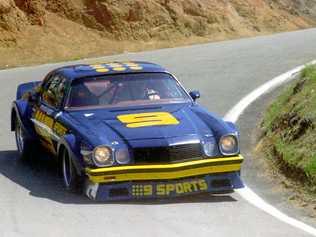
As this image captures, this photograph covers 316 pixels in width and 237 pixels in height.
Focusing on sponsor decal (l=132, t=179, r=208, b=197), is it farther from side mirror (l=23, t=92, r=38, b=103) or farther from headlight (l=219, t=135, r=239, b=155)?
side mirror (l=23, t=92, r=38, b=103)

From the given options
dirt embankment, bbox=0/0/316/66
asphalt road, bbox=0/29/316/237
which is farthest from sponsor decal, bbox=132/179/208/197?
dirt embankment, bbox=0/0/316/66

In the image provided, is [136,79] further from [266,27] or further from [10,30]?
[266,27]

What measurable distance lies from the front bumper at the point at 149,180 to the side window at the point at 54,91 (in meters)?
1.87

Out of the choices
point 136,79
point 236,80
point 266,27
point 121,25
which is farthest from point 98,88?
point 266,27

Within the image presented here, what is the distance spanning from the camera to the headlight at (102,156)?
9.05 m

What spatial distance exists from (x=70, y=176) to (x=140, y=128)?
0.94 meters

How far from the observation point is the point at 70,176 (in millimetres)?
9516

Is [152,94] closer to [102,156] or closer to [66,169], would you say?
[66,169]

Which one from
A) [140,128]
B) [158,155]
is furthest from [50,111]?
[158,155]

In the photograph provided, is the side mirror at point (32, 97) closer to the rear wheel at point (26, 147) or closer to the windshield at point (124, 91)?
the rear wheel at point (26, 147)

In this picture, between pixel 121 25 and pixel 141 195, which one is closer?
pixel 141 195

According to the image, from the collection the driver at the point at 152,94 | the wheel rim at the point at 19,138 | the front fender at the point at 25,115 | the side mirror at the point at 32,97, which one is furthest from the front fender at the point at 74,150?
the wheel rim at the point at 19,138

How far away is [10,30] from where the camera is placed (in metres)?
28.2

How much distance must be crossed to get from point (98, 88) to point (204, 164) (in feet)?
6.80
